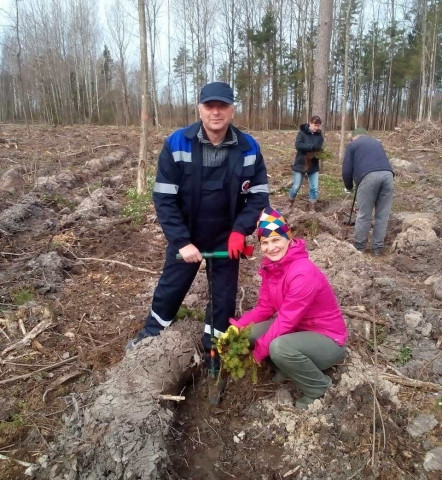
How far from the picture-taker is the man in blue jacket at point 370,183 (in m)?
5.89

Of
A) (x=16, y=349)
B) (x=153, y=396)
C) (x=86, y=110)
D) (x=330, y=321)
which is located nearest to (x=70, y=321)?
(x=16, y=349)

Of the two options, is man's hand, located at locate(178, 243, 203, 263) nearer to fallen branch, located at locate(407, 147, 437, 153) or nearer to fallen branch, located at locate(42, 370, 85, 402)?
fallen branch, located at locate(42, 370, 85, 402)

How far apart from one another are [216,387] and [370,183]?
4.12 m

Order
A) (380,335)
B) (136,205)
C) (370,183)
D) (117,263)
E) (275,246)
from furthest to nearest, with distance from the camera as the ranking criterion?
(136,205), (370,183), (117,263), (380,335), (275,246)

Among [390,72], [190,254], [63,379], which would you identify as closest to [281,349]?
[190,254]

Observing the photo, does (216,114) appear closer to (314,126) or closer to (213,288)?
(213,288)

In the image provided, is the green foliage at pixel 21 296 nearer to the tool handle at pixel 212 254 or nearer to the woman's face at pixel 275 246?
the tool handle at pixel 212 254

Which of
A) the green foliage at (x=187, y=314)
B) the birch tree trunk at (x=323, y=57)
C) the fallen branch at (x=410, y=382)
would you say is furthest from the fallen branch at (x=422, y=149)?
the green foliage at (x=187, y=314)

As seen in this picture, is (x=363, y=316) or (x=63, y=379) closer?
(x=63, y=379)

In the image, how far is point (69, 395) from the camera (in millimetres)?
2971

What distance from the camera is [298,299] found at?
2707 mm

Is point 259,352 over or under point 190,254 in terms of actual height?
under

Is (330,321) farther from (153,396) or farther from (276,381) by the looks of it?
(153,396)

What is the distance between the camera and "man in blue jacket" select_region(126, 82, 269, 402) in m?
2.86
